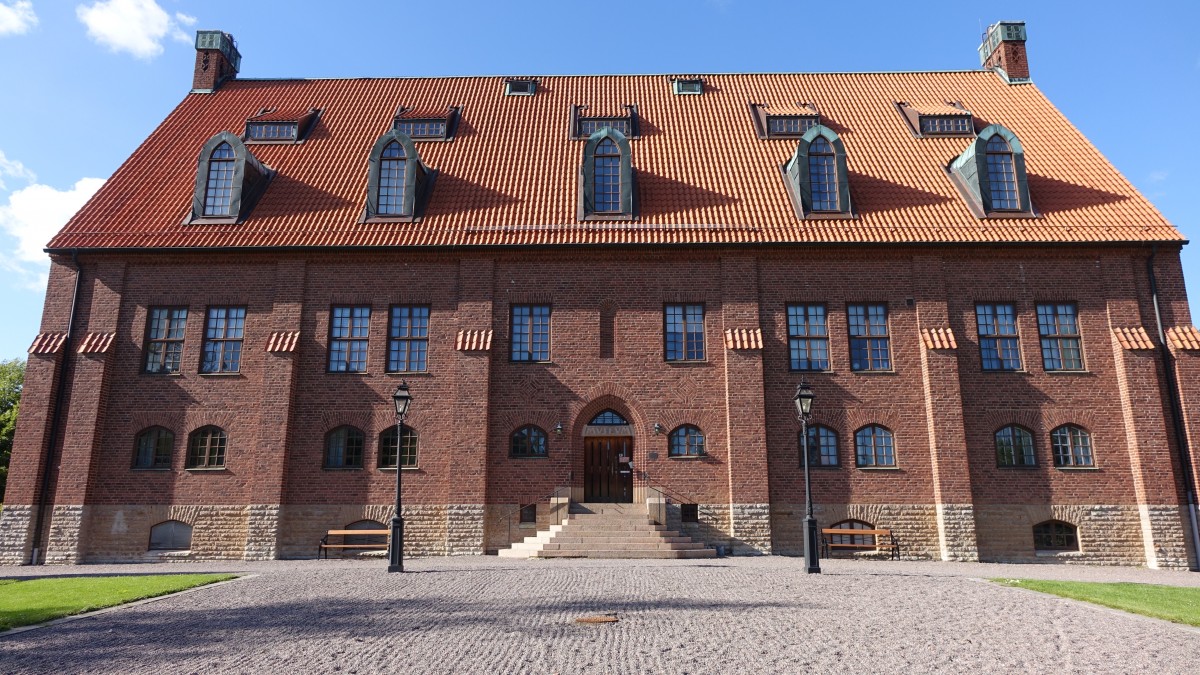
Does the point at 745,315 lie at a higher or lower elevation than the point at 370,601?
higher

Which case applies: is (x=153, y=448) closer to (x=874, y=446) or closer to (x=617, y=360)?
(x=617, y=360)

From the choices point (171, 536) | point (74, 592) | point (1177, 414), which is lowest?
point (74, 592)

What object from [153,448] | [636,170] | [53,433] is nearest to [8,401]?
[53,433]

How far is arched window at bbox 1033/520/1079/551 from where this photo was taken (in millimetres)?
18719

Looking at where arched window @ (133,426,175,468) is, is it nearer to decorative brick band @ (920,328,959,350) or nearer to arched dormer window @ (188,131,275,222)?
arched dormer window @ (188,131,275,222)

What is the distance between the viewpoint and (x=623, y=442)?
1980 cm

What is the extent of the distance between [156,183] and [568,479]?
52.5 ft

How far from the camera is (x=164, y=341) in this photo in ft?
66.3

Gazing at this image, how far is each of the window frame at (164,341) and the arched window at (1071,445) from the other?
23708mm

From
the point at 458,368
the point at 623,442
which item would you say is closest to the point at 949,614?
the point at 623,442

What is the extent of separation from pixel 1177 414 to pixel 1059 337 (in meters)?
3.31

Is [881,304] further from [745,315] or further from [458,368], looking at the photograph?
[458,368]

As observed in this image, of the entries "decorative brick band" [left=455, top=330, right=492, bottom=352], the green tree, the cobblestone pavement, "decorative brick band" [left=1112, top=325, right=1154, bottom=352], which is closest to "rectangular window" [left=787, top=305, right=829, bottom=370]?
"decorative brick band" [left=1112, top=325, right=1154, bottom=352]

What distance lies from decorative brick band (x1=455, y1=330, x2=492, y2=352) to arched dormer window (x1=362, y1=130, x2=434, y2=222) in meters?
4.05
